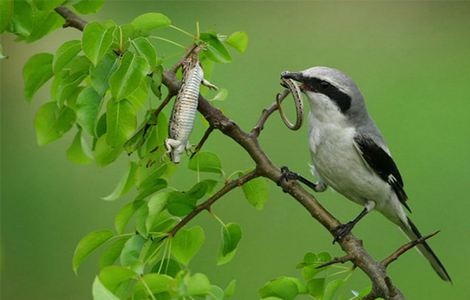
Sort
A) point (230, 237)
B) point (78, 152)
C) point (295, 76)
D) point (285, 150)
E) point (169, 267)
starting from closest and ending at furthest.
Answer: point (169, 267)
point (230, 237)
point (78, 152)
point (295, 76)
point (285, 150)

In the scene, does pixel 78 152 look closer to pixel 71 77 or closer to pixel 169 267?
pixel 71 77

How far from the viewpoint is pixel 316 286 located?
93.0 inches

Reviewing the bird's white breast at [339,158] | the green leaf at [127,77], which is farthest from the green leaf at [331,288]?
the bird's white breast at [339,158]

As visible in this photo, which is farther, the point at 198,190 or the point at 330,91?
the point at 330,91

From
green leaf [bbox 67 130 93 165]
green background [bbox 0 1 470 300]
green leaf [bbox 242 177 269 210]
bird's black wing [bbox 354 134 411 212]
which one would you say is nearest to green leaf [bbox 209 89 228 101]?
green leaf [bbox 242 177 269 210]

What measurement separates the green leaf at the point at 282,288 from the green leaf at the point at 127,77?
22.2 inches

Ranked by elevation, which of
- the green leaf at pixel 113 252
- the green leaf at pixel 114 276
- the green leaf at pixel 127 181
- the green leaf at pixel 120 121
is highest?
the green leaf at pixel 120 121

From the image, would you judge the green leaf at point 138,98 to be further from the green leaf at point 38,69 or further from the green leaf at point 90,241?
the green leaf at point 90,241

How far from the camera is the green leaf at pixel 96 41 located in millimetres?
2135

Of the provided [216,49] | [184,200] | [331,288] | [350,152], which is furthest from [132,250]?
[350,152]

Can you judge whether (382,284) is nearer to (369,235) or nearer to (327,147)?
(327,147)

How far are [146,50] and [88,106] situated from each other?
208 mm

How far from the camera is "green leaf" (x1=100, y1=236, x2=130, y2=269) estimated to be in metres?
2.30

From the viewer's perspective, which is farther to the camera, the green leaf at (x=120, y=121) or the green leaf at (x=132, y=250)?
the green leaf at (x=120, y=121)
